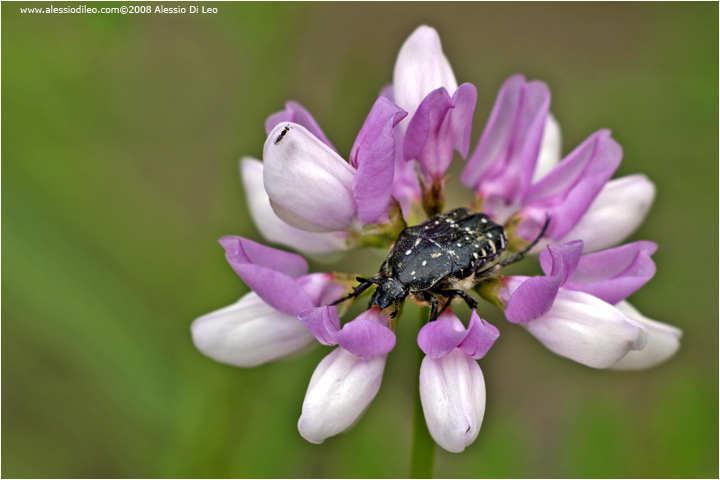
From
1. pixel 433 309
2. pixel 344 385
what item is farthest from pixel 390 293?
pixel 344 385

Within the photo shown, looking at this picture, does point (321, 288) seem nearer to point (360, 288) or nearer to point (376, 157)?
point (360, 288)

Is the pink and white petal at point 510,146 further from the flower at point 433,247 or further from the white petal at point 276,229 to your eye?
the white petal at point 276,229

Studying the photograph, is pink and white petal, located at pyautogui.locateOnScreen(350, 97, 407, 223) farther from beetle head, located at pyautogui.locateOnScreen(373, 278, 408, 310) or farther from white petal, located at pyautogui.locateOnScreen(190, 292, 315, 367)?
white petal, located at pyautogui.locateOnScreen(190, 292, 315, 367)

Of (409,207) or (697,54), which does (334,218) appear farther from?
(697,54)

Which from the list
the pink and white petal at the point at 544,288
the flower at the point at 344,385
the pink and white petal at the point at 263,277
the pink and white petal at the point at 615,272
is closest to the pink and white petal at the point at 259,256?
the pink and white petal at the point at 263,277

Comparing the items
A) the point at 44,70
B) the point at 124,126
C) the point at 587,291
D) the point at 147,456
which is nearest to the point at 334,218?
the point at 587,291

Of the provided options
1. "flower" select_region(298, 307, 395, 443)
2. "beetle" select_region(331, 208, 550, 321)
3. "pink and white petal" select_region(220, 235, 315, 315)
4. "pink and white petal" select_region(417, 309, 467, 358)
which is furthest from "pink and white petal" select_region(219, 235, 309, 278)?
"pink and white petal" select_region(417, 309, 467, 358)
